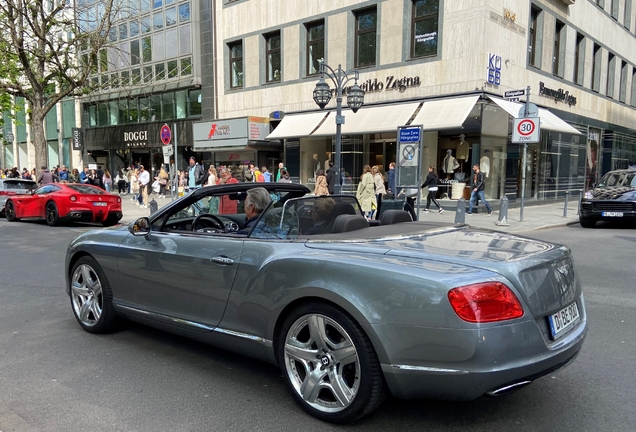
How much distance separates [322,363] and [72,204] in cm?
1248

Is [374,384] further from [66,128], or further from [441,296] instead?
[66,128]

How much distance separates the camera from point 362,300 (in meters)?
2.70

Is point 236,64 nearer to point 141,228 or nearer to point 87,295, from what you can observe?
point 87,295

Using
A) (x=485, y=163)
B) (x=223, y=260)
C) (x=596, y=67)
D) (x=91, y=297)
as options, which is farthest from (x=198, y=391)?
(x=596, y=67)

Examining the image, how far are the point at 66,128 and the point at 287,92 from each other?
75.8ft

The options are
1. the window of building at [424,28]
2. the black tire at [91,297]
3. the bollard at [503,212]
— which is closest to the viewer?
the black tire at [91,297]

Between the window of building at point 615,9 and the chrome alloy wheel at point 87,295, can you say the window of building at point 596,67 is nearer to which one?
the window of building at point 615,9

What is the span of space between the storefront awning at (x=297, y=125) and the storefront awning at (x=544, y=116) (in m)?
7.39

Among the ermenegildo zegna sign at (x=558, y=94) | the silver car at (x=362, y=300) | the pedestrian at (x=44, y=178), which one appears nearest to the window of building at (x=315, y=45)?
the ermenegildo zegna sign at (x=558, y=94)

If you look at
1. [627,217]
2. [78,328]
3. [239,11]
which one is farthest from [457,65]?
[78,328]

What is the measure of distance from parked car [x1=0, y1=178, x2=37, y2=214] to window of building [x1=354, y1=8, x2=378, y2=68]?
43.4 feet

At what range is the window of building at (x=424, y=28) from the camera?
56.8ft

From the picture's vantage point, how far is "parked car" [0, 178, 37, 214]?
54.0 ft

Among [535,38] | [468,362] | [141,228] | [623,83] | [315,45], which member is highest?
[315,45]
